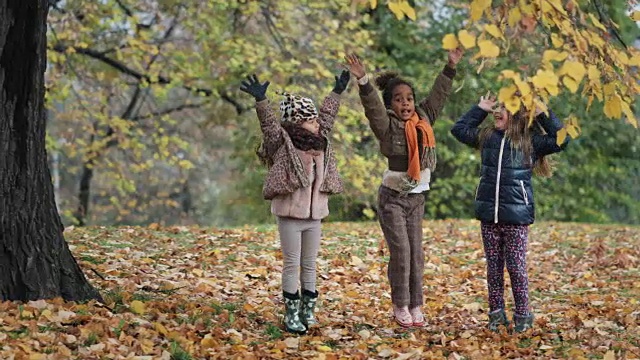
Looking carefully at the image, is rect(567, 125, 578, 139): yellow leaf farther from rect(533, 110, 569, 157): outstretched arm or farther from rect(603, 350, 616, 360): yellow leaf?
rect(603, 350, 616, 360): yellow leaf

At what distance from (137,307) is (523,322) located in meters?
2.70

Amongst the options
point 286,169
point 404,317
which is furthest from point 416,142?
point 404,317

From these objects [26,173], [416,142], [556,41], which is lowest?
[26,173]

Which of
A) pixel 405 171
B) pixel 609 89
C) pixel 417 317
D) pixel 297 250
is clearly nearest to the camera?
pixel 609 89

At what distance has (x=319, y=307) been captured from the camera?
289 inches

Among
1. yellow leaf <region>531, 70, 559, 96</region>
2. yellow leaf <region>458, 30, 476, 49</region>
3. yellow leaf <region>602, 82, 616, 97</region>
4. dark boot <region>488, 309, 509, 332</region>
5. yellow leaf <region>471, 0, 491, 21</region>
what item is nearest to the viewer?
yellow leaf <region>458, 30, 476, 49</region>

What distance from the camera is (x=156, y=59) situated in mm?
18547

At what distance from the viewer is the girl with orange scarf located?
6.29m

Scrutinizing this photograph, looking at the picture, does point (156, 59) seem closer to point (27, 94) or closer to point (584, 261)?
point (584, 261)

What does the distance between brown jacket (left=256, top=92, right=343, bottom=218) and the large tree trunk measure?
1521 millimetres

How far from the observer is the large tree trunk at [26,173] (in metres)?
5.89

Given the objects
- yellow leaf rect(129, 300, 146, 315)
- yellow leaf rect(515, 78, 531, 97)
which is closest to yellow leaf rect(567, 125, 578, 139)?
yellow leaf rect(515, 78, 531, 97)

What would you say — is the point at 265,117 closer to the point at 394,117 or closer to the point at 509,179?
the point at 394,117

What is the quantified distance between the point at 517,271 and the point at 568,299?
7.76 ft
